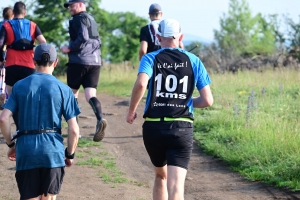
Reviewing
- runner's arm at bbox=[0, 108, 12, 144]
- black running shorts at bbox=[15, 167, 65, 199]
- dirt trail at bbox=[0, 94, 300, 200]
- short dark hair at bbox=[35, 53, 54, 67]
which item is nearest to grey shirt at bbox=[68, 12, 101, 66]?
dirt trail at bbox=[0, 94, 300, 200]

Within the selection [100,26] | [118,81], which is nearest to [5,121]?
[118,81]

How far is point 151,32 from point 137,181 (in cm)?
322

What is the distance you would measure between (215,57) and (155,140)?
63.4 ft

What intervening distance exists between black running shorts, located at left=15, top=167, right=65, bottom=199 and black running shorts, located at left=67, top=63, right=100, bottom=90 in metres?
4.59

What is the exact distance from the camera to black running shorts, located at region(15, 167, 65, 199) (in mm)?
5039

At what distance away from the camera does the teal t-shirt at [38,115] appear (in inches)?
197

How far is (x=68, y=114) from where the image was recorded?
511 centimetres

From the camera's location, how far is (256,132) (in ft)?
31.3

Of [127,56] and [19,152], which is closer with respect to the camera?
[19,152]

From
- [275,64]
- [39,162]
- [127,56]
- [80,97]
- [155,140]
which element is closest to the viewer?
[39,162]

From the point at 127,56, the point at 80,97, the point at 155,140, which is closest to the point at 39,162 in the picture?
the point at 155,140

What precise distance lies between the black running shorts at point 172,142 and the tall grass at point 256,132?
2283 mm

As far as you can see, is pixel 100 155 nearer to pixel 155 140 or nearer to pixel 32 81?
pixel 155 140

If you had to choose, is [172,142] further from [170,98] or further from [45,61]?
[45,61]
